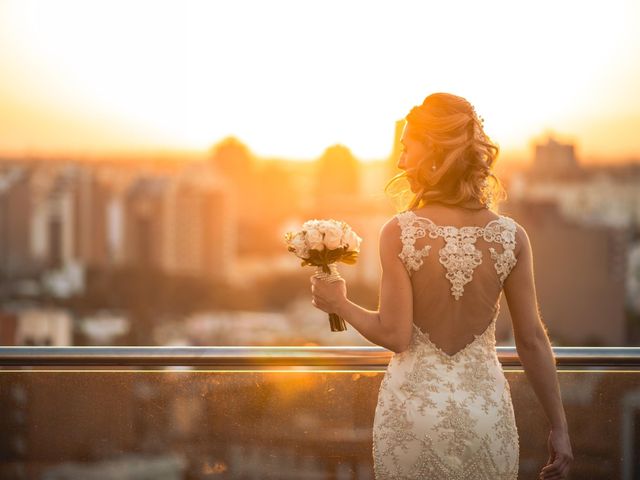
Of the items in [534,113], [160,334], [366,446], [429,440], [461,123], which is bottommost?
[160,334]

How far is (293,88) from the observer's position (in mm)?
76688

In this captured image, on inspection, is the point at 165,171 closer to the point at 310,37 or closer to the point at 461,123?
the point at 310,37

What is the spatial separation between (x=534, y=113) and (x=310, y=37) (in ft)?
60.8

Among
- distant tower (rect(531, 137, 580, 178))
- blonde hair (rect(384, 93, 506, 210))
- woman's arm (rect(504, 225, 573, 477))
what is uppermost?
distant tower (rect(531, 137, 580, 178))

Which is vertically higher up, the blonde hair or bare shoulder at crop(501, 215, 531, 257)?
the blonde hair

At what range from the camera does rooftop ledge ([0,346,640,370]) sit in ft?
12.6

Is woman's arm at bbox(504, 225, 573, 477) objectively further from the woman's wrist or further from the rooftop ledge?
the rooftop ledge

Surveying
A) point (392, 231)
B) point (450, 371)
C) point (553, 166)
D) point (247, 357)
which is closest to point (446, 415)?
point (450, 371)

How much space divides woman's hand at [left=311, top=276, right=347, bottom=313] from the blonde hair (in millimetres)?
272

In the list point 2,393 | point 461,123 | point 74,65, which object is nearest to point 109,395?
point 2,393

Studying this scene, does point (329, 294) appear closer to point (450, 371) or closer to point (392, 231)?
point (392, 231)

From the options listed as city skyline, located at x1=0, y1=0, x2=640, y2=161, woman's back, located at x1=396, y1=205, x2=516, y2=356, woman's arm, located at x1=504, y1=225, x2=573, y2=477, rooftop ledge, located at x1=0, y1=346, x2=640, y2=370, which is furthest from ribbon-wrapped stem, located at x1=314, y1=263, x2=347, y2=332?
city skyline, located at x1=0, y1=0, x2=640, y2=161

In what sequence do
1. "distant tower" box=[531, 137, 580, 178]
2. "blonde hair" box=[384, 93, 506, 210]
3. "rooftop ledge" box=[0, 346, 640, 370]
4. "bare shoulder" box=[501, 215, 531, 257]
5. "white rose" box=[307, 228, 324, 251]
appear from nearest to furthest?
"blonde hair" box=[384, 93, 506, 210]
"bare shoulder" box=[501, 215, 531, 257]
"white rose" box=[307, 228, 324, 251]
"rooftop ledge" box=[0, 346, 640, 370]
"distant tower" box=[531, 137, 580, 178]

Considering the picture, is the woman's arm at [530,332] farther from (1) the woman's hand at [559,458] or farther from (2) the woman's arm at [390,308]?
(2) the woman's arm at [390,308]
